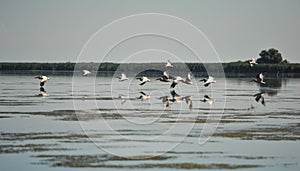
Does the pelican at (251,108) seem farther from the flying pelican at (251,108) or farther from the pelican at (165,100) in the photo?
the pelican at (165,100)

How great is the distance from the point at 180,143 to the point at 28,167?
255 inches

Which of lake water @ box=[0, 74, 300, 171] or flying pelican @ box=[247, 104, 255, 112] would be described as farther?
flying pelican @ box=[247, 104, 255, 112]

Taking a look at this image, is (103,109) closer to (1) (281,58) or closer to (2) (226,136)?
(2) (226,136)

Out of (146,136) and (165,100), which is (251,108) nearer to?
(165,100)

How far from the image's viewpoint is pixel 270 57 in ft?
458

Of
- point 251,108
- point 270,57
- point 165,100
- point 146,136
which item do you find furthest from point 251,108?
point 270,57

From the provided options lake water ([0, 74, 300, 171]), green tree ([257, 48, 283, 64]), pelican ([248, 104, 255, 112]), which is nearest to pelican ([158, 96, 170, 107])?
lake water ([0, 74, 300, 171])

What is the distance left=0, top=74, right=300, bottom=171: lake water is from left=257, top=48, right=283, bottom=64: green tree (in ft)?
322

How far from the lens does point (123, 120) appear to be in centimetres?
3256

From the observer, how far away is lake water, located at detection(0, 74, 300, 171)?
21797 mm

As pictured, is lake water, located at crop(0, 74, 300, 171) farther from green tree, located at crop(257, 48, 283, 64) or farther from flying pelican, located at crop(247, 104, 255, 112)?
green tree, located at crop(257, 48, 283, 64)

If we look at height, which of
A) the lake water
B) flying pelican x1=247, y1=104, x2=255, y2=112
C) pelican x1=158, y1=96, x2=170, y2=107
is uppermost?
pelican x1=158, y1=96, x2=170, y2=107

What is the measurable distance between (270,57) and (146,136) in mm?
114802

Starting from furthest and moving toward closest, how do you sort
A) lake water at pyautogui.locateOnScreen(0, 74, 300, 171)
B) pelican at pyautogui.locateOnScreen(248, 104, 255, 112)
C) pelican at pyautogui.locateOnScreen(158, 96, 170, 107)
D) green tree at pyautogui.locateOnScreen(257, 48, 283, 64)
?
green tree at pyautogui.locateOnScreen(257, 48, 283, 64) < pelican at pyautogui.locateOnScreen(158, 96, 170, 107) < pelican at pyautogui.locateOnScreen(248, 104, 255, 112) < lake water at pyautogui.locateOnScreen(0, 74, 300, 171)
